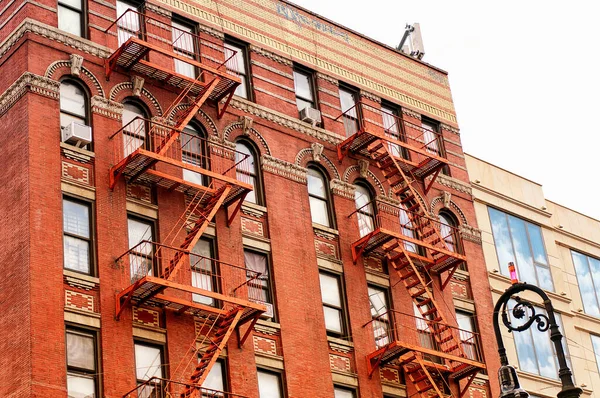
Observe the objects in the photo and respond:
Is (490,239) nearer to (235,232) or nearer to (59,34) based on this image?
(235,232)

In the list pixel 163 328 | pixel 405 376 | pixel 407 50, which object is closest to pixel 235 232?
pixel 163 328

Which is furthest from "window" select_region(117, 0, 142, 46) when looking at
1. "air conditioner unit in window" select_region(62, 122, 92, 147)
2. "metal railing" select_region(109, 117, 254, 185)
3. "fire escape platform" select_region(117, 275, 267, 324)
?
"fire escape platform" select_region(117, 275, 267, 324)

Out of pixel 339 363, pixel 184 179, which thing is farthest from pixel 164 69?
pixel 339 363

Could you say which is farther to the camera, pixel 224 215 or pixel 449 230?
pixel 449 230

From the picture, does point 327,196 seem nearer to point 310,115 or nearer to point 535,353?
point 310,115

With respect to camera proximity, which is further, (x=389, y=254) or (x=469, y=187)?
(x=469, y=187)

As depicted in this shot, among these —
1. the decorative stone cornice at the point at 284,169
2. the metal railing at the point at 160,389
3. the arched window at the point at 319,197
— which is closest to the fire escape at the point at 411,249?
the arched window at the point at 319,197

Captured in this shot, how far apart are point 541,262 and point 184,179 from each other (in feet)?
58.7

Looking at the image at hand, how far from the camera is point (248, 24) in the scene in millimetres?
42875

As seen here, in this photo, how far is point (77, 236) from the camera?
111ft

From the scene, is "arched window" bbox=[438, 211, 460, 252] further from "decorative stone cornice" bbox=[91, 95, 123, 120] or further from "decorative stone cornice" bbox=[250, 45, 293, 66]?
"decorative stone cornice" bbox=[91, 95, 123, 120]

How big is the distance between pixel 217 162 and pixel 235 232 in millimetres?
2507

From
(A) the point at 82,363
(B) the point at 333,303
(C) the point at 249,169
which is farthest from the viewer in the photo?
(C) the point at 249,169

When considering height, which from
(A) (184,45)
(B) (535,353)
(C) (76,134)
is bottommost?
(B) (535,353)
